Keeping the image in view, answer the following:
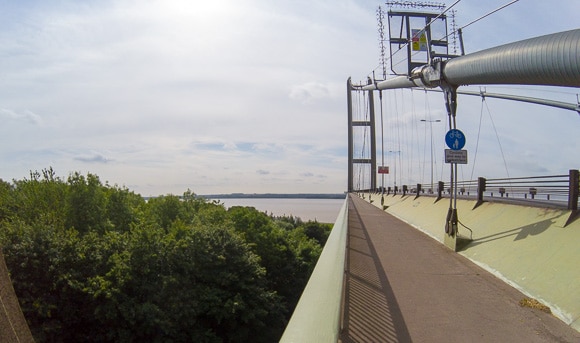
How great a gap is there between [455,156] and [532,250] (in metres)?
3.76

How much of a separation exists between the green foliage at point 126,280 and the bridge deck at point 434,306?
52.1ft

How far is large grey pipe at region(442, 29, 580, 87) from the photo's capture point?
810 centimetres

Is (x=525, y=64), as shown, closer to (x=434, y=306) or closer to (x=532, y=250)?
(x=532, y=250)

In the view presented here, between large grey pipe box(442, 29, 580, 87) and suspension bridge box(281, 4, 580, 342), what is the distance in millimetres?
25

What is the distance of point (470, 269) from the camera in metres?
9.41

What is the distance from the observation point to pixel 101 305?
73.7 ft

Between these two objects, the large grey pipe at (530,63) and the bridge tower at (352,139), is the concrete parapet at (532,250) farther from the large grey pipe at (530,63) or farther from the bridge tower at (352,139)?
the bridge tower at (352,139)

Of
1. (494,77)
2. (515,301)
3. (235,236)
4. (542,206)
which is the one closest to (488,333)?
(515,301)

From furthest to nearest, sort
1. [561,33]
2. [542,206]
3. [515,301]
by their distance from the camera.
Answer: [542,206] < [561,33] < [515,301]

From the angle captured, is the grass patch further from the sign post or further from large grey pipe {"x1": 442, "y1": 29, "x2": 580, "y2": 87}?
the sign post

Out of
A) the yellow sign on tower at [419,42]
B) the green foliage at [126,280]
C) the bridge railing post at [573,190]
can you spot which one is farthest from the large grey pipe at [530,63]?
the green foliage at [126,280]

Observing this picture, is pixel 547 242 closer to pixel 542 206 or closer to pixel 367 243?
pixel 542 206

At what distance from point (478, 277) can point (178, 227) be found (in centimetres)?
2499

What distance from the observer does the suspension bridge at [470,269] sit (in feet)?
16.9
